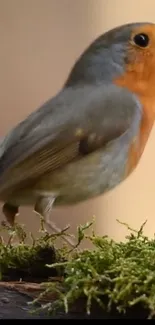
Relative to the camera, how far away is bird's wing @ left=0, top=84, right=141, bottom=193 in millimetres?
1197

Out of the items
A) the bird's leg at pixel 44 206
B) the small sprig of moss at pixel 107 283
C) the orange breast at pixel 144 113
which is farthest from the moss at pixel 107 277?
the orange breast at pixel 144 113

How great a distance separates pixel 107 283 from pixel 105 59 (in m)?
0.67

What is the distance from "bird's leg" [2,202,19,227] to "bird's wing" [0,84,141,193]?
0.10 meters

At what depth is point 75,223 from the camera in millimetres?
2287

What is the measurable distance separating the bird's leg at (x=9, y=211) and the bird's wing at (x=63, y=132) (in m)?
0.10

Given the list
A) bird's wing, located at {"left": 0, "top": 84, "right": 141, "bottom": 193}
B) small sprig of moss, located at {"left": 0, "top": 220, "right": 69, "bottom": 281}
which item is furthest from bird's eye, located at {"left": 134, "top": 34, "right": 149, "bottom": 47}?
small sprig of moss, located at {"left": 0, "top": 220, "right": 69, "bottom": 281}

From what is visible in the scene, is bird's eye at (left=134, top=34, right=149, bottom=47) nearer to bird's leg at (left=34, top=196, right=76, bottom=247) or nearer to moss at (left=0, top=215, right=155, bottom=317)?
bird's leg at (left=34, top=196, right=76, bottom=247)

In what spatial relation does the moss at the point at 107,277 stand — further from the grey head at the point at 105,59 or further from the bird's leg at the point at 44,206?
the grey head at the point at 105,59

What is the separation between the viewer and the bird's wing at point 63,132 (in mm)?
1197

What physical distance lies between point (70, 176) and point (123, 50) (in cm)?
30

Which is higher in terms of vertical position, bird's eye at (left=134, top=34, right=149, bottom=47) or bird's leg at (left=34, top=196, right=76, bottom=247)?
bird's eye at (left=134, top=34, right=149, bottom=47)

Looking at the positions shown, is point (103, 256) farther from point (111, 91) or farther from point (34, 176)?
point (111, 91)

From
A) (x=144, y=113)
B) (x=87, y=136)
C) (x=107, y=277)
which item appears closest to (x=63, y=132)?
(x=87, y=136)

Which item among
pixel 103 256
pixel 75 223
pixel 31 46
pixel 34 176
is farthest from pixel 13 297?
pixel 31 46
